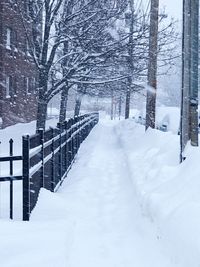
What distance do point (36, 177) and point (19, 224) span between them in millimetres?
1360

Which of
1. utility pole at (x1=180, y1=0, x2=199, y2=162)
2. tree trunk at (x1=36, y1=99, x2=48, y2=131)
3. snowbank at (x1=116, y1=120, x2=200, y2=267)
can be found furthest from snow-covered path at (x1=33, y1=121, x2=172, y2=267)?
tree trunk at (x1=36, y1=99, x2=48, y2=131)

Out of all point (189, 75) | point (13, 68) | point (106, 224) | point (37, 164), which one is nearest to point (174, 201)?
point (106, 224)

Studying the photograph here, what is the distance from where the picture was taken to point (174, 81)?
72.8 metres

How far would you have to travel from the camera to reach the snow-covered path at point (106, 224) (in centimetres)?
514

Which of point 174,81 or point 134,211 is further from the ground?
point 174,81

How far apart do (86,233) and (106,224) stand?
650 mm

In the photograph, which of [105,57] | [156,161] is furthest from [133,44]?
[156,161]

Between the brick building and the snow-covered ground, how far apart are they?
16744 millimetres

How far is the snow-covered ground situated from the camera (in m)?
4.76

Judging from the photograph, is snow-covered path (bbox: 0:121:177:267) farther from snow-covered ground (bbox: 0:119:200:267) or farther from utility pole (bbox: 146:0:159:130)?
utility pole (bbox: 146:0:159:130)

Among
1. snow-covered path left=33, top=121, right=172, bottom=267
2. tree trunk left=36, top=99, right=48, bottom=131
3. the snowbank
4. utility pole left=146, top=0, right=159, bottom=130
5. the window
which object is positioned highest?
the window

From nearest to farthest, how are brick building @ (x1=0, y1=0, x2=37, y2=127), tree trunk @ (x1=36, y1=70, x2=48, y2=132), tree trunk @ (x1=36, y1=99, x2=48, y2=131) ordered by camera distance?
tree trunk @ (x1=36, y1=70, x2=48, y2=132), tree trunk @ (x1=36, y1=99, x2=48, y2=131), brick building @ (x1=0, y1=0, x2=37, y2=127)

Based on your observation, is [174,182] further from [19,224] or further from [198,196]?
[19,224]

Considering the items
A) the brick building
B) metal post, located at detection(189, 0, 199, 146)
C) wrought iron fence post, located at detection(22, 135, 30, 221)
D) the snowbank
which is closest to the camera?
the snowbank
